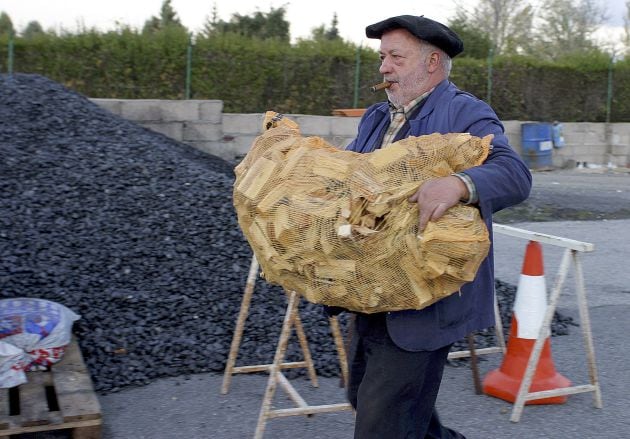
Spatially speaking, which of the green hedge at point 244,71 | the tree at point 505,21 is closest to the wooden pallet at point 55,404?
the green hedge at point 244,71

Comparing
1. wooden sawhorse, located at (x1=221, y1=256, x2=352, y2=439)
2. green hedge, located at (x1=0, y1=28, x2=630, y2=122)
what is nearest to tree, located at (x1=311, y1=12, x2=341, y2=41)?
green hedge, located at (x1=0, y1=28, x2=630, y2=122)

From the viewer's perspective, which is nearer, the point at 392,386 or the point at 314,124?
the point at 392,386

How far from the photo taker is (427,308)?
307cm

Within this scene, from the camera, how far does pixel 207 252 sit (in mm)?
6281

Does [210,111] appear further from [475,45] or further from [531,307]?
[475,45]

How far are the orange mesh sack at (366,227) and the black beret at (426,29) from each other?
42cm

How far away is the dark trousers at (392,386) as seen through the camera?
3.11 metres

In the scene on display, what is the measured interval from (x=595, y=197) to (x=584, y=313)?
30.9 feet

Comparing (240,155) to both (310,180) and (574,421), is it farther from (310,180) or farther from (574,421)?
(310,180)

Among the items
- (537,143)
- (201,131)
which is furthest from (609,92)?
(201,131)

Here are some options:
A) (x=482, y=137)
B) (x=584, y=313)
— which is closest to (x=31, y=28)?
(x=584, y=313)

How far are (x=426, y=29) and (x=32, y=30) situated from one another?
11.8 metres

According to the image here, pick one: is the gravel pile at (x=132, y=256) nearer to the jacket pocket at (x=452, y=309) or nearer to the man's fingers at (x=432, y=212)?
the jacket pocket at (x=452, y=309)

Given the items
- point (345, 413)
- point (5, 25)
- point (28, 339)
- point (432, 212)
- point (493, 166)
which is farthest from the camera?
point (5, 25)
